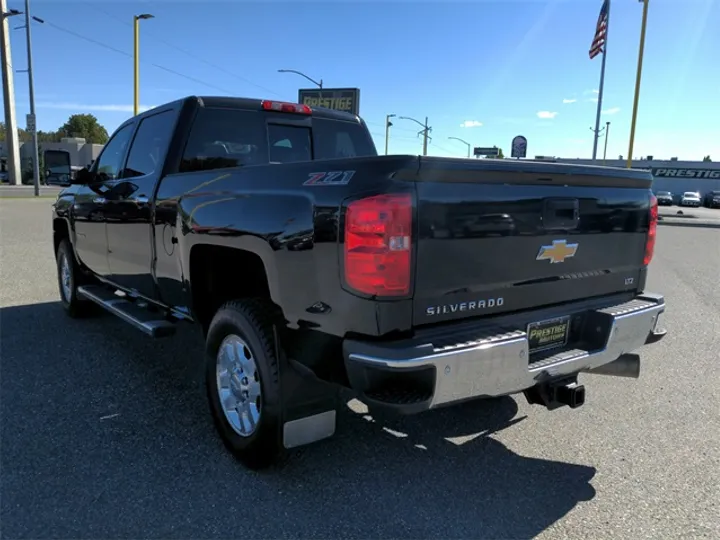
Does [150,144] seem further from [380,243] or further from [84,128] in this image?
[84,128]

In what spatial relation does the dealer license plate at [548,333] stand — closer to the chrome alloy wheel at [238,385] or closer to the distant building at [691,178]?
the chrome alloy wheel at [238,385]

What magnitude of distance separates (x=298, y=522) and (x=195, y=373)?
223 centimetres

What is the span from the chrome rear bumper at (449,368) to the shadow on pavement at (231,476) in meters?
0.64

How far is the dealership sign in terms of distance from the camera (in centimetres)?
6688

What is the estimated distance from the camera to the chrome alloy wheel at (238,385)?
3.00 meters

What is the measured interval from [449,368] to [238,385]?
1358 millimetres

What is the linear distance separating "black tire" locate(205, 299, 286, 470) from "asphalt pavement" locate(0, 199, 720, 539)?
4.8 inches

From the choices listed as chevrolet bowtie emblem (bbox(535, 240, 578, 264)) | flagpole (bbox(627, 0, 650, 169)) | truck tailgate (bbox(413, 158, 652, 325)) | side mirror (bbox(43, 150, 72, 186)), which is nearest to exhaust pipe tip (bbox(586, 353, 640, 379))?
truck tailgate (bbox(413, 158, 652, 325))

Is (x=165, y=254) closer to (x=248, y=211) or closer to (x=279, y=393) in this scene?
(x=248, y=211)

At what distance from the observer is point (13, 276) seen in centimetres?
837

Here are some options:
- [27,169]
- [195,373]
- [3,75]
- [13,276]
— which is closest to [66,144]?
[27,169]

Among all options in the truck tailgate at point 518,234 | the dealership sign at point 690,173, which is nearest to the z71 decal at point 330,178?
the truck tailgate at point 518,234

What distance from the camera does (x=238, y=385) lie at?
10.3 ft

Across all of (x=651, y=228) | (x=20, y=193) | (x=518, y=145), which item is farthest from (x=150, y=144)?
(x=20, y=193)
